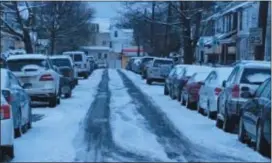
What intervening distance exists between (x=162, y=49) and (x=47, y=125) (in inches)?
1963

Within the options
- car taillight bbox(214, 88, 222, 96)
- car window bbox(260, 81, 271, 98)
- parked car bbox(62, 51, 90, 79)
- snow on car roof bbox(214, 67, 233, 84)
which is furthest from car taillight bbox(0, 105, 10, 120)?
parked car bbox(62, 51, 90, 79)

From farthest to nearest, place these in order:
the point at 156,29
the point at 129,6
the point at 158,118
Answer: the point at 156,29 → the point at 129,6 → the point at 158,118

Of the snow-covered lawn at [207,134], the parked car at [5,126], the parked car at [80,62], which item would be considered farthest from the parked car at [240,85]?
the parked car at [80,62]

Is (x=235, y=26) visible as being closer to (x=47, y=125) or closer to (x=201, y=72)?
(x=201, y=72)

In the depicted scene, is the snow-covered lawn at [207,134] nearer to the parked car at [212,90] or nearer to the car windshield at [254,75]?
the parked car at [212,90]

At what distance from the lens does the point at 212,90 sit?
19.4 meters

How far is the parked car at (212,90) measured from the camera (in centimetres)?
1903

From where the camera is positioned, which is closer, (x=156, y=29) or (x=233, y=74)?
(x=233, y=74)

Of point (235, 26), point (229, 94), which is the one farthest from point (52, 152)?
point (235, 26)

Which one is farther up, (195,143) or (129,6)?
(129,6)

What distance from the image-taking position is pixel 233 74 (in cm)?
1658

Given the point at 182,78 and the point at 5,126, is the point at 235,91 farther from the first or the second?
the point at 182,78

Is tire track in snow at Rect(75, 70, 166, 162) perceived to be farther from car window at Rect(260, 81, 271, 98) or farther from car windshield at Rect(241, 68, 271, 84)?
car windshield at Rect(241, 68, 271, 84)

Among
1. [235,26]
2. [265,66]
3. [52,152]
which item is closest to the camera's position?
[52,152]
